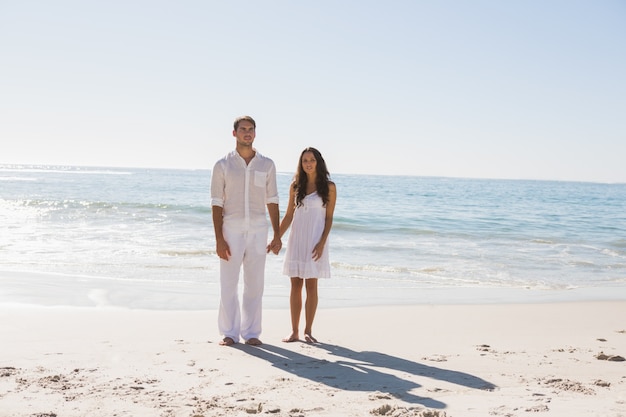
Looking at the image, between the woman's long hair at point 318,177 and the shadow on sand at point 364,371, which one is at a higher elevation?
the woman's long hair at point 318,177

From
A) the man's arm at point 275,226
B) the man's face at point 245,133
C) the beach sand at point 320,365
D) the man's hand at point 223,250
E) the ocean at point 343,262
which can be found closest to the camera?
the beach sand at point 320,365

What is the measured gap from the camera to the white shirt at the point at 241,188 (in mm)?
5266

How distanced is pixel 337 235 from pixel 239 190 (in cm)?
1179

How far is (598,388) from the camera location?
4062mm

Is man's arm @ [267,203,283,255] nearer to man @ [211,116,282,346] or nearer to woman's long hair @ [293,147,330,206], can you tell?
man @ [211,116,282,346]

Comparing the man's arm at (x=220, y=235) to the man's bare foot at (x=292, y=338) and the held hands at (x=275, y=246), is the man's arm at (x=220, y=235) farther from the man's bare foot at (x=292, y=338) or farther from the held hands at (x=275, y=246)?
the man's bare foot at (x=292, y=338)

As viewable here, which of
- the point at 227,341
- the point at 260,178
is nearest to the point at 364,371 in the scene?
the point at 227,341

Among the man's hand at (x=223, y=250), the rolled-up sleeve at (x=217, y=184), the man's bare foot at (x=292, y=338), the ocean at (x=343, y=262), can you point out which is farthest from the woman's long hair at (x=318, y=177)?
the ocean at (x=343, y=262)

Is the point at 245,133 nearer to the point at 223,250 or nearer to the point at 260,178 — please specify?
the point at 260,178

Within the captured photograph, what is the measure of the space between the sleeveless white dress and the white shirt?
0.38 m

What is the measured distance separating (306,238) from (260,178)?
0.71 meters

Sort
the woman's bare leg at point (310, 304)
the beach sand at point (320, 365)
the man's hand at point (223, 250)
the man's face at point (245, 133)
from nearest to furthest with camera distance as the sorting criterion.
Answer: the beach sand at point (320, 365), the man's face at point (245, 133), the man's hand at point (223, 250), the woman's bare leg at point (310, 304)

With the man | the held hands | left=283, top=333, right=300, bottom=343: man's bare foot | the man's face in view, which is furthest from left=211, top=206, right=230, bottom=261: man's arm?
left=283, top=333, right=300, bottom=343: man's bare foot

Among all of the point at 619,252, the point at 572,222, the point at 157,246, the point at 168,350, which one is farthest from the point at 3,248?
the point at 572,222
